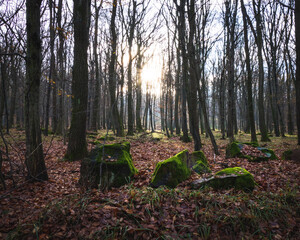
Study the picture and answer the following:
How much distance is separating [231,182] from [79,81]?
631cm

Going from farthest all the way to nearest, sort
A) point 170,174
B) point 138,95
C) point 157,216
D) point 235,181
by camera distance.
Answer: point 138,95 → point 170,174 → point 235,181 → point 157,216

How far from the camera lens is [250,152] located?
6.73 m

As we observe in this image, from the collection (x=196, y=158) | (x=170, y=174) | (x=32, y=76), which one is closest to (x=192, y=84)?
(x=196, y=158)

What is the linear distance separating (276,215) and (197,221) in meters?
1.41

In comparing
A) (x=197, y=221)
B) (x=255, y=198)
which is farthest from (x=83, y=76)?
(x=255, y=198)

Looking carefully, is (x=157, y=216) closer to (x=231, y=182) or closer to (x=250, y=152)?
(x=231, y=182)

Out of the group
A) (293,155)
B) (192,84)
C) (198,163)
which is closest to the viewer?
(198,163)

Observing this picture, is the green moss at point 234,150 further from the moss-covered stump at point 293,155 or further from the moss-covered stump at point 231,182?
the moss-covered stump at point 231,182

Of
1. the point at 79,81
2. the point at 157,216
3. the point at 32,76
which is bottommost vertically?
the point at 157,216

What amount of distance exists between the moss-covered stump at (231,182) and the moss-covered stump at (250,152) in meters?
3.00

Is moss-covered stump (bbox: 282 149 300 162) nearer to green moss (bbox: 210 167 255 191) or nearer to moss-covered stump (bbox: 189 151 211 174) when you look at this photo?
moss-covered stump (bbox: 189 151 211 174)

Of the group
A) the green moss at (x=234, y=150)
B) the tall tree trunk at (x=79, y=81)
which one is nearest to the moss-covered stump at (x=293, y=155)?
the green moss at (x=234, y=150)

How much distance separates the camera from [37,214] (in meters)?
2.74

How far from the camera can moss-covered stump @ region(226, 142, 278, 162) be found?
6304 millimetres
